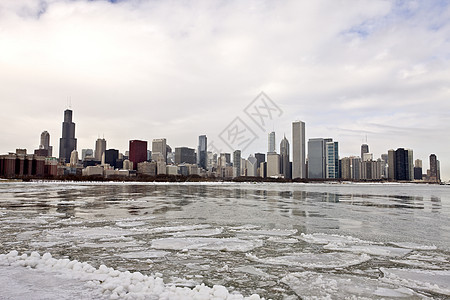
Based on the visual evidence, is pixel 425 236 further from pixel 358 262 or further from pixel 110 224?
pixel 110 224

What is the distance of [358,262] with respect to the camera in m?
9.12

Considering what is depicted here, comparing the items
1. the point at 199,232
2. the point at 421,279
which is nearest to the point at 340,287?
the point at 421,279

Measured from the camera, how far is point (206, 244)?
11141mm

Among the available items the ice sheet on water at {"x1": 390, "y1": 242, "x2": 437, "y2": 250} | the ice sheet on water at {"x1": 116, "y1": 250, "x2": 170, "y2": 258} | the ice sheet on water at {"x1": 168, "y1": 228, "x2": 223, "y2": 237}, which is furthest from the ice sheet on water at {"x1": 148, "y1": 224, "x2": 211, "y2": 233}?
the ice sheet on water at {"x1": 390, "y1": 242, "x2": 437, "y2": 250}

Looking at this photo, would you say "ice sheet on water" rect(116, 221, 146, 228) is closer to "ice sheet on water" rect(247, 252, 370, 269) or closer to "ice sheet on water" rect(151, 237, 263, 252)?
"ice sheet on water" rect(151, 237, 263, 252)

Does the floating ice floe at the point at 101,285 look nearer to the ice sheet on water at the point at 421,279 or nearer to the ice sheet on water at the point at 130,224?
the ice sheet on water at the point at 421,279

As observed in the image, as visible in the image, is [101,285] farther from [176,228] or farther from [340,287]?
[176,228]

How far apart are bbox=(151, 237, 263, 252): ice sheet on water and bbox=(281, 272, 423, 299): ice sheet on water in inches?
126

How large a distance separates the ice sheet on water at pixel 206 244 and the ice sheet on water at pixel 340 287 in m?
3.21

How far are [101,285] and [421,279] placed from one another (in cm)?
730

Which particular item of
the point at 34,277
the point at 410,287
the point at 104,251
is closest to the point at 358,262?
the point at 410,287

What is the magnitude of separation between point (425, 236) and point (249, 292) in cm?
1083

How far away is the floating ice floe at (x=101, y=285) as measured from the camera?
5918mm

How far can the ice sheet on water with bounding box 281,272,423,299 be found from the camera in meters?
6.43
